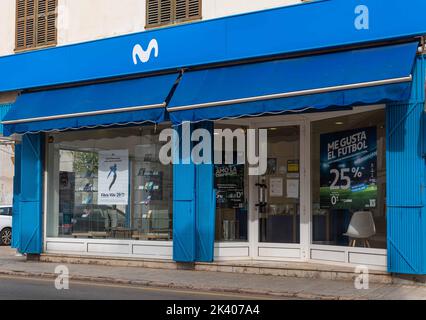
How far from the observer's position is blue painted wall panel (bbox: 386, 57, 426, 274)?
10.3 metres

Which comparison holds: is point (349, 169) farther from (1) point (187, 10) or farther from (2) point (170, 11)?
(2) point (170, 11)

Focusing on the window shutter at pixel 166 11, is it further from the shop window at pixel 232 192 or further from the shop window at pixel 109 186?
the shop window at pixel 232 192

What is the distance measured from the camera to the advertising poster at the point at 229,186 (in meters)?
13.0

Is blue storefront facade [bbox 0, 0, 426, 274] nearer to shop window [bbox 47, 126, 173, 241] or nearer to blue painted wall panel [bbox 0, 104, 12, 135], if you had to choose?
shop window [bbox 47, 126, 173, 241]

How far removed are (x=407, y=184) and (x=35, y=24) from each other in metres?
10.0

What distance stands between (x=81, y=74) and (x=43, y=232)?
13.0ft

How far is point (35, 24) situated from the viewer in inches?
615

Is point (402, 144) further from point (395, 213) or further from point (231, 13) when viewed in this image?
point (231, 13)

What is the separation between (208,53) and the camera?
40.8 ft

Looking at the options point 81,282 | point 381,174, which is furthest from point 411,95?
point 81,282

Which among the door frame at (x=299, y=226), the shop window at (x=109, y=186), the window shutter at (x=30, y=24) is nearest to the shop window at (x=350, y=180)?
the door frame at (x=299, y=226)

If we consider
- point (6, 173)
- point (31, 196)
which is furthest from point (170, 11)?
point (6, 173)

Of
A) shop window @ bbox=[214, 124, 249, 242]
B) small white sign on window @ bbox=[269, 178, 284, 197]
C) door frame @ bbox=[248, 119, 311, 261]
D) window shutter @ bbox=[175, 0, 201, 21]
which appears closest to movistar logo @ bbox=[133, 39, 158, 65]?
window shutter @ bbox=[175, 0, 201, 21]
